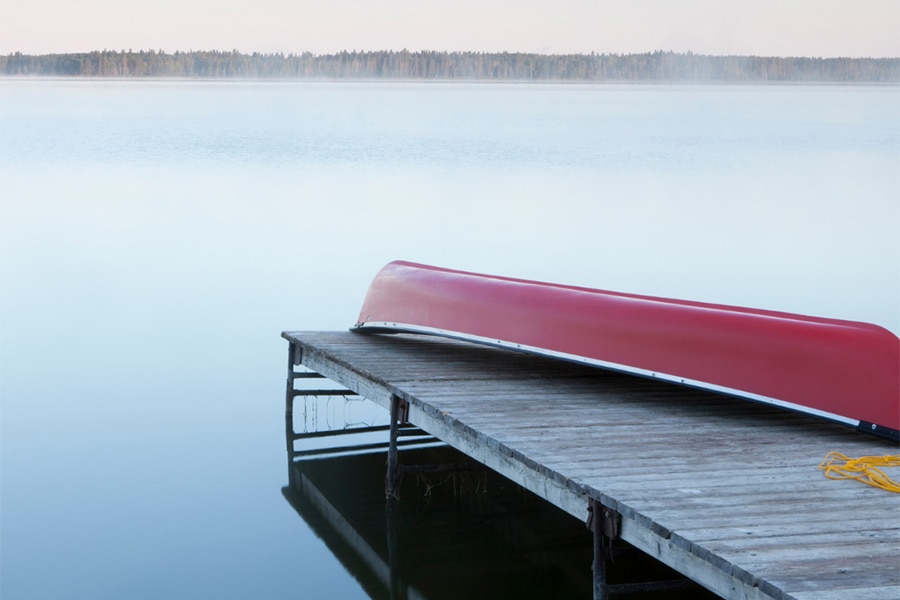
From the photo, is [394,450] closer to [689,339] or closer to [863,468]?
[689,339]

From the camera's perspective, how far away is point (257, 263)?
39.5 ft

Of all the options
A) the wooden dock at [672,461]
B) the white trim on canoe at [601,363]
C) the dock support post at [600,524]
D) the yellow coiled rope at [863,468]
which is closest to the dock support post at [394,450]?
the wooden dock at [672,461]

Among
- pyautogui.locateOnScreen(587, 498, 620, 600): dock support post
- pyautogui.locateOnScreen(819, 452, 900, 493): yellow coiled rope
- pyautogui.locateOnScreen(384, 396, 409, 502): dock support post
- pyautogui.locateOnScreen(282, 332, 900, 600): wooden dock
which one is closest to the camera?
pyautogui.locateOnScreen(282, 332, 900, 600): wooden dock

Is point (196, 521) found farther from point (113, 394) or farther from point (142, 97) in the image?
point (142, 97)

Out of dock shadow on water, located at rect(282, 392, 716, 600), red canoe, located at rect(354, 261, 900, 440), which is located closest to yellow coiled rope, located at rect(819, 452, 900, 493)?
red canoe, located at rect(354, 261, 900, 440)

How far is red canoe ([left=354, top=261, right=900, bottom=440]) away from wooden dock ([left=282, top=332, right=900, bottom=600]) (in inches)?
4.0

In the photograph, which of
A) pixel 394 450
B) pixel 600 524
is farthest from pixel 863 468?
pixel 394 450

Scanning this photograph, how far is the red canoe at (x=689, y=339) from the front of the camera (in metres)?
3.73

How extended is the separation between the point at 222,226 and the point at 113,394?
8732mm

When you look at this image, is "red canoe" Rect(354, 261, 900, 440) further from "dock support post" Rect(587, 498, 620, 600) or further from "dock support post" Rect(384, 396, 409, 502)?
"dock support post" Rect(587, 498, 620, 600)

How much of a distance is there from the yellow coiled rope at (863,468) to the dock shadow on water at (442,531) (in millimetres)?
541

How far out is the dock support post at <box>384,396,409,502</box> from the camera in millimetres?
4488

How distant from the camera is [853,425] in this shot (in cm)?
370

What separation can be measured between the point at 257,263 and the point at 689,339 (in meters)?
8.37
